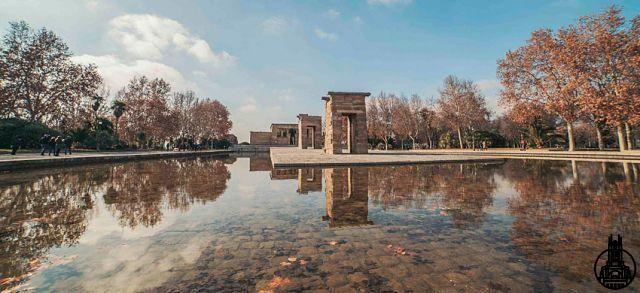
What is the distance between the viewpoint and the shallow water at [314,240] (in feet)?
8.20

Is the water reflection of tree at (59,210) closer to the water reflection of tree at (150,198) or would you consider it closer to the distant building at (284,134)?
the water reflection of tree at (150,198)

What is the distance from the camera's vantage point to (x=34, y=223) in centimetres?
434

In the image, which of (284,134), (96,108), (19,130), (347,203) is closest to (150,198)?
(347,203)

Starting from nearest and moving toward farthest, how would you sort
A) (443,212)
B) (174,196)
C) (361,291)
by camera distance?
(361,291)
(443,212)
(174,196)

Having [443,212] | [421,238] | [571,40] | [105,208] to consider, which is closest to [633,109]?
[571,40]

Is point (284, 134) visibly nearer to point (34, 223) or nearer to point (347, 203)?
point (347, 203)

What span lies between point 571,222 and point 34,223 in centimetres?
838

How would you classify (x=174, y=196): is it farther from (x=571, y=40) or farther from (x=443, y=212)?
(x=571, y=40)

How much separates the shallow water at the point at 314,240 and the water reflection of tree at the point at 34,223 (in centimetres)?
3

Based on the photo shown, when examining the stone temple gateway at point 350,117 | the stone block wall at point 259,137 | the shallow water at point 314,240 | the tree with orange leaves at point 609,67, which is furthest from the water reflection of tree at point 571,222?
the stone block wall at point 259,137

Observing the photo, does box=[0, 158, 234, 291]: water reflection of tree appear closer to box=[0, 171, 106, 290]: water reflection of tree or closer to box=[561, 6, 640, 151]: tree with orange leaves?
box=[0, 171, 106, 290]: water reflection of tree

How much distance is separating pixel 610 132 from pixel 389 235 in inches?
2071

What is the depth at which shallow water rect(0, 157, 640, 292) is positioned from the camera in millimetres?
2500

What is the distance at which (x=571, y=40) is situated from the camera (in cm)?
2388
